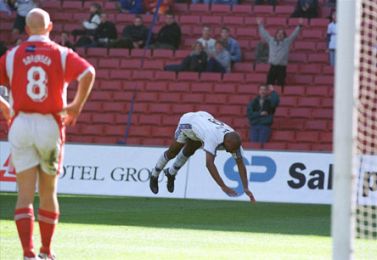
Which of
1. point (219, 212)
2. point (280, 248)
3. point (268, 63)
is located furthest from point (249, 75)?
point (280, 248)

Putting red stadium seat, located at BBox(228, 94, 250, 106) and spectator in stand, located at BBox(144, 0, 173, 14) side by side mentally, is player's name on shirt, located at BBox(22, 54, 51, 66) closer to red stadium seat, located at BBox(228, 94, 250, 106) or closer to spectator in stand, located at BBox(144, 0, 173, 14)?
red stadium seat, located at BBox(228, 94, 250, 106)

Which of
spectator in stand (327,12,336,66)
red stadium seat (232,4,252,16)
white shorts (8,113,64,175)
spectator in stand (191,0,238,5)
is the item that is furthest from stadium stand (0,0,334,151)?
white shorts (8,113,64,175)

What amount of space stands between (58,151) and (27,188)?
42 cm

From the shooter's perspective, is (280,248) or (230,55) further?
(230,55)

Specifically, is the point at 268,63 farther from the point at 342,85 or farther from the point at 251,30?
the point at 342,85

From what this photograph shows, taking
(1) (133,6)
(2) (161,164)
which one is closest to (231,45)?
(1) (133,6)

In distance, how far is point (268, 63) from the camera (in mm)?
27828

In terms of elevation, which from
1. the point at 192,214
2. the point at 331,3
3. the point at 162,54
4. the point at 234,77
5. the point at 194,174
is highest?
the point at 331,3

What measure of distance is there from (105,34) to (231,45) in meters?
3.33

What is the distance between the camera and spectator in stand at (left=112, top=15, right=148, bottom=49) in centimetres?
2881

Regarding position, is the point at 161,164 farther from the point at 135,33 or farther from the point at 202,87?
the point at 135,33

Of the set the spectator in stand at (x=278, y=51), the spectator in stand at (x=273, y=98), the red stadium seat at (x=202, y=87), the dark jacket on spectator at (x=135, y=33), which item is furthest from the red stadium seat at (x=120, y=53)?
the spectator in stand at (x=273, y=98)

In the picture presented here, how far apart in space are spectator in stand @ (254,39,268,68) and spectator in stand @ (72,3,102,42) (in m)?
4.05

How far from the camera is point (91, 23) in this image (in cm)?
2908
